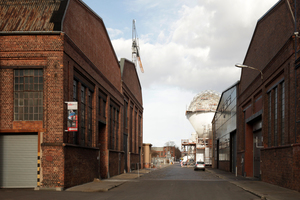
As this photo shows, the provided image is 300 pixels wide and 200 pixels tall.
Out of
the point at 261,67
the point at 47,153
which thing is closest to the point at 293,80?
the point at 261,67

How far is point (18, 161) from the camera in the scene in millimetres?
21484

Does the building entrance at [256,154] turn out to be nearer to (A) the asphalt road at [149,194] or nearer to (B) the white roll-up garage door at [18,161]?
(A) the asphalt road at [149,194]

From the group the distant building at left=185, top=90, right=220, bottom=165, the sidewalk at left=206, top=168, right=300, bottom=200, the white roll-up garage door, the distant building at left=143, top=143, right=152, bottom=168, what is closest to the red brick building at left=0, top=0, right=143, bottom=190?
the white roll-up garage door

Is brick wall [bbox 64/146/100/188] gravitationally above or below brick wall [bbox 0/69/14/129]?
below

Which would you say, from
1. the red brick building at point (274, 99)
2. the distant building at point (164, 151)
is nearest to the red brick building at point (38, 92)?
the red brick building at point (274, 99)

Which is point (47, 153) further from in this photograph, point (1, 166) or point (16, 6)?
point (16, 6)

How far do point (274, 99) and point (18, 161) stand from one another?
18134 millimetres

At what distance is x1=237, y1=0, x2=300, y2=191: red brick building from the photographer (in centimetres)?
2131

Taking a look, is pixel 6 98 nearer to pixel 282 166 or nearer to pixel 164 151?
pixel 282 166

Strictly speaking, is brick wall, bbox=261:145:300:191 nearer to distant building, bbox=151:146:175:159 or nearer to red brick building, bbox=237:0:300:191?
red brick building, bbox=237:0:300:191

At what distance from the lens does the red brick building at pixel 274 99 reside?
69.9 feet

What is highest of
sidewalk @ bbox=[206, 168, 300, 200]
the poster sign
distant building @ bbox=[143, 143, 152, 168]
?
the poster sign

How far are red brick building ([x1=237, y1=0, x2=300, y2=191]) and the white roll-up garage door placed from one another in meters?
14.9

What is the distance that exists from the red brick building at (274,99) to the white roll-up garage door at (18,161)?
589 inches
